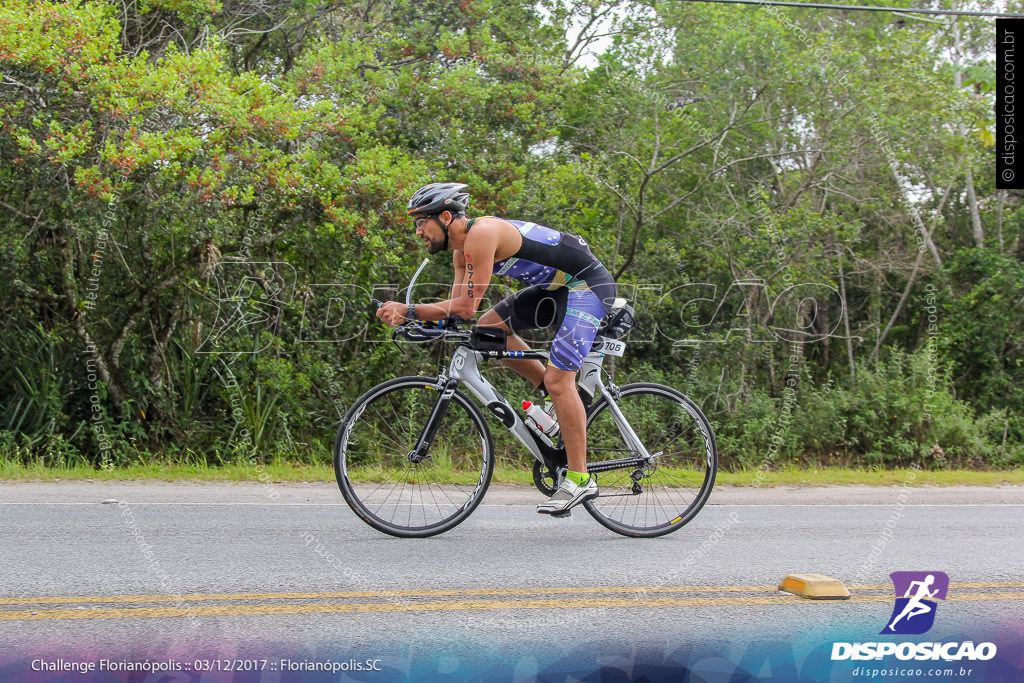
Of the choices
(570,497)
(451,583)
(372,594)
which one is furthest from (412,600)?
(570,497)

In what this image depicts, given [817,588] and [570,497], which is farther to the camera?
[570,497]

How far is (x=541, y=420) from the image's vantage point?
565cm

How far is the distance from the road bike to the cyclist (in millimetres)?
139

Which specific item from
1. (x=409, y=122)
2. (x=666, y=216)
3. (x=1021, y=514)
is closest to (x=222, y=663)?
(x=1021, y=514)

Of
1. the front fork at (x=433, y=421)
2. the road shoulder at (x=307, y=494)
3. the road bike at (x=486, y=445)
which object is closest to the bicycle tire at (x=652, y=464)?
the road bike at (x=486, y=445)

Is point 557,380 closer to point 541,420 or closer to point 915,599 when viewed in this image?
point 541,420

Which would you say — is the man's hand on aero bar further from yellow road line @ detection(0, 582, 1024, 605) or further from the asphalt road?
yellow road line @ detection(0, 582, 1024, 605)

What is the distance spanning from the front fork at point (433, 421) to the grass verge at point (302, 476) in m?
3.21

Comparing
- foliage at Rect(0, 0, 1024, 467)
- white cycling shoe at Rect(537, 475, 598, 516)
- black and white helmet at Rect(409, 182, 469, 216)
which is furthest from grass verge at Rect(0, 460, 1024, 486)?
black and white helmet at Rect(409, 182, 469, 216)

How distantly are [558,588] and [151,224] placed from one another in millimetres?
7673

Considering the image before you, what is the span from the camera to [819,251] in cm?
1469

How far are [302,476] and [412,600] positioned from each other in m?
4.83

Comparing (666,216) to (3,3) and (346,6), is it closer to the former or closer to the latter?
(346,6)

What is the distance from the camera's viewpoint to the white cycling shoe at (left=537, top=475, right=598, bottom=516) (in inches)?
214
